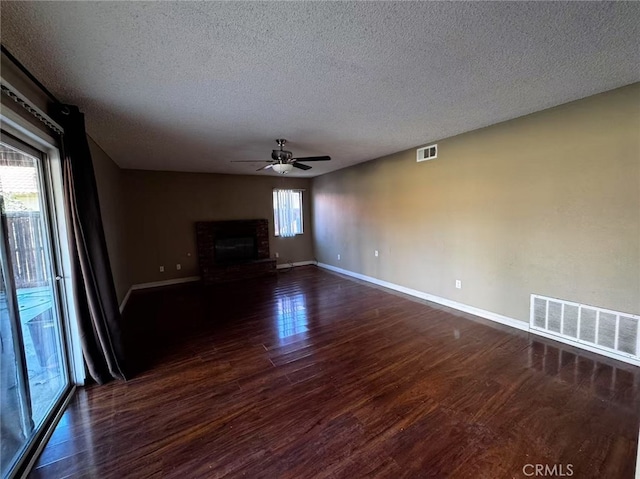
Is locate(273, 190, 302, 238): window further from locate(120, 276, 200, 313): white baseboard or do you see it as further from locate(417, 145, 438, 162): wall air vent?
locate(417, 145, 438, 162): wall air vent

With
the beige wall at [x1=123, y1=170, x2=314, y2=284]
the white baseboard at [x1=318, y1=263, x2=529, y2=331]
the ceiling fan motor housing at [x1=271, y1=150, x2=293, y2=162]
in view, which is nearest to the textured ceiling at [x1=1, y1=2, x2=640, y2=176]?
the ceiling fan motor housing at [x1=271, y1=150, x2=293, y2=162]

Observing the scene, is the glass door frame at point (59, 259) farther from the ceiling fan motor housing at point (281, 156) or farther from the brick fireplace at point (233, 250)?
the brick fireplace at point (233, 250)

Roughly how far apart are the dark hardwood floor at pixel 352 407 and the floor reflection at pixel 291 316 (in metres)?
0.06

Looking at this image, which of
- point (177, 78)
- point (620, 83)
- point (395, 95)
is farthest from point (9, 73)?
point (620, 83)

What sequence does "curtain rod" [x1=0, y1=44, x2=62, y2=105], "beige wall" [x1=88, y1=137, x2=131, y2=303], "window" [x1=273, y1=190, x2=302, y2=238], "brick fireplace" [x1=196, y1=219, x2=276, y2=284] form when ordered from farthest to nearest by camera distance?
"window" [x1=273, y1=190, x2=302, y2=238] < "brick fireplace" [x1=196, y1=219, x2=276, y2=284] < "beige wall" [x1=88, y1=137, x2=131, y2=303] < "curtain rod" [x1=0, y1=44, x2=62, y2=105]

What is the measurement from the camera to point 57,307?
2316mm

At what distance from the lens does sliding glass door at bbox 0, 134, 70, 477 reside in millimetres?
1639

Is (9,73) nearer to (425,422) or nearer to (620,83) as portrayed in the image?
(425,422)

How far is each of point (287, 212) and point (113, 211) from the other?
3942 millimetres

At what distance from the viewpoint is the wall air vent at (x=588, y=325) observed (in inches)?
99.2

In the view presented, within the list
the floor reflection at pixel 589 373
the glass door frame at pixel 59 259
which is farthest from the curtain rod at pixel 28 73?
the floor reflection at pixel 589 373

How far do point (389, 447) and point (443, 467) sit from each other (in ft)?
1.03

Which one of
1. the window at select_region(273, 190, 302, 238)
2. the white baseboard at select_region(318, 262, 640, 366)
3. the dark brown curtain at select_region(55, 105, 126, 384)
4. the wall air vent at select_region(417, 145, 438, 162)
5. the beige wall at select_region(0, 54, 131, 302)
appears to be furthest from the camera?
the window at select_region(273, 190, 302, 238)

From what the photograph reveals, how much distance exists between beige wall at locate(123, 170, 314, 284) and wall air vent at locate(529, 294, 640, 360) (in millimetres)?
5620
